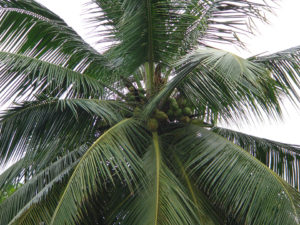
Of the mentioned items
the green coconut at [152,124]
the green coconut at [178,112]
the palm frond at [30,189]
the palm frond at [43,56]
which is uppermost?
the palm frond at [43,56]

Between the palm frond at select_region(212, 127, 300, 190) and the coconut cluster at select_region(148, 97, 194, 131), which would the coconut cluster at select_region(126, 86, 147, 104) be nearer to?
the coconut cluster at select_region(148, 97, 194, 131)

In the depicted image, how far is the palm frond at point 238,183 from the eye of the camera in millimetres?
4855

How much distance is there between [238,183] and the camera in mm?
5078

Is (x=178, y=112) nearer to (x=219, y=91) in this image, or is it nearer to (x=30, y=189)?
(x=219, y=91)

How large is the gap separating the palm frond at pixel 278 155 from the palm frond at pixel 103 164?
4.33 feet

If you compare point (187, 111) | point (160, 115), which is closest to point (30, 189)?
point (160, 115)

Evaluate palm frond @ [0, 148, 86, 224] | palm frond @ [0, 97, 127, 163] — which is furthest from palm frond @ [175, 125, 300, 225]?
palm frond @ [0, 148, 86, 224]

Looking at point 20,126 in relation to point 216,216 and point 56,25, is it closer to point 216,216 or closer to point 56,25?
point 56,25

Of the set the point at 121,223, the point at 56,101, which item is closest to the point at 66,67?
the point at 56,101

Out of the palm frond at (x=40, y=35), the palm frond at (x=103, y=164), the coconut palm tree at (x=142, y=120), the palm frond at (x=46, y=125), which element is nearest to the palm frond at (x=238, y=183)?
the coconut palm tree at (x=142, y=120)

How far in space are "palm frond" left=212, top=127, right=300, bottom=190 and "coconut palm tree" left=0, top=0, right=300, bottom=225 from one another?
12 millimetres

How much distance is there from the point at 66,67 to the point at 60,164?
48.7 inches

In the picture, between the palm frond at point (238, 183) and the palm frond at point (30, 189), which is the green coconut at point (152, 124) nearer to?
the palm frond at point (238, 183)

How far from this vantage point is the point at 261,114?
575 cm
